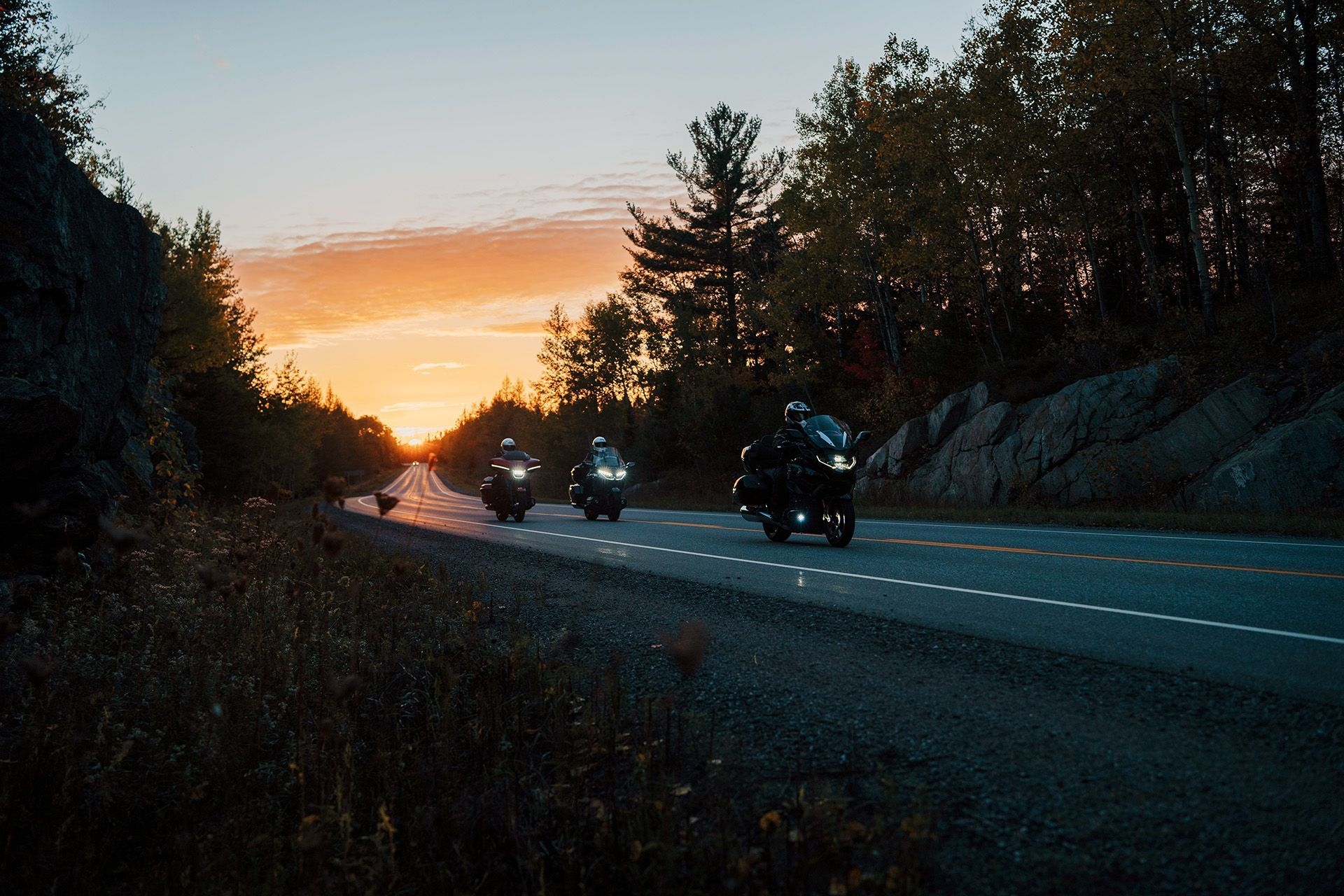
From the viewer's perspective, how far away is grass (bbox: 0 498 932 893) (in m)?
2.93

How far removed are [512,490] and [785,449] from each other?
10.7m

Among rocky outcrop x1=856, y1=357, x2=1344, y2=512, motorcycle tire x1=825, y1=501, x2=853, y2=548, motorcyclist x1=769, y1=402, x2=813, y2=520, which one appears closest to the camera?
motorcycle tire x1=825, y1=501, x2=853, y2=548

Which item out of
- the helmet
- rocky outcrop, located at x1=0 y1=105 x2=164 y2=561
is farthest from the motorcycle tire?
rocky outcrop, located at x1=0 y1=105 x2=164 y2=561

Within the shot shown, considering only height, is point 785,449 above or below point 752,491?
above

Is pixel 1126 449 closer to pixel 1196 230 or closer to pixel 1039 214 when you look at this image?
pixel 1196 230

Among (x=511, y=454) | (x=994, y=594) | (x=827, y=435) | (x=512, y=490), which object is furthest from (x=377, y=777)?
(x=511, y=454)

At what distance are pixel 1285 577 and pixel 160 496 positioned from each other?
55.2 ft

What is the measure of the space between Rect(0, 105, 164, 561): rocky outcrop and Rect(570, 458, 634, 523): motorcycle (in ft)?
35.8

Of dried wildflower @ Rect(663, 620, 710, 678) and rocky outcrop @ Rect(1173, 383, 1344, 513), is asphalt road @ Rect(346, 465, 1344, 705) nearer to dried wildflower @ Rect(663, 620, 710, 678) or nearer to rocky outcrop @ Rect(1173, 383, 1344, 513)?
dried wildflower @ Rect(663, 620, 710, 678)

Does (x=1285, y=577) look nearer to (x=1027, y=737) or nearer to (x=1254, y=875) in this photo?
(x=1027, y=737)

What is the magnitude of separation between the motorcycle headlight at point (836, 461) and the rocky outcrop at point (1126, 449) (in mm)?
8848

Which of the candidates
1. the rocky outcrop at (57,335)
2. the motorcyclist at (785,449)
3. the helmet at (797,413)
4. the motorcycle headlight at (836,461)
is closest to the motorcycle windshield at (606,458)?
the motorcyclist at (785,449)

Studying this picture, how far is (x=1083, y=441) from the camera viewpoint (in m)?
19.0

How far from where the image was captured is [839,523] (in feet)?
38.0
